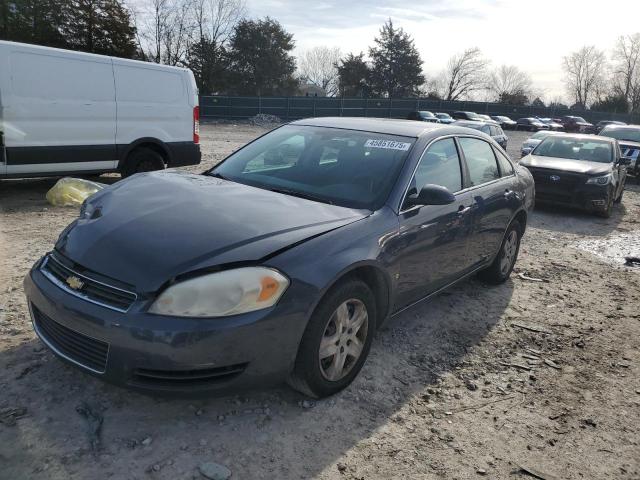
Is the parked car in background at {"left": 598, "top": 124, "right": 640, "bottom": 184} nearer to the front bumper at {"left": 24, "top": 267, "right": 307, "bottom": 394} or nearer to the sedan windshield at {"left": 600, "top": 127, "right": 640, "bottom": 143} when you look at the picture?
the sedan windshield at {"left": 600, "top": 127, "right": 640, "bottom": 143}

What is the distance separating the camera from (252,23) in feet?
162

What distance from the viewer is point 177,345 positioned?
2.32 metres

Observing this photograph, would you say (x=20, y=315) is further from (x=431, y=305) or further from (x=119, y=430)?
(x=431, y=305)

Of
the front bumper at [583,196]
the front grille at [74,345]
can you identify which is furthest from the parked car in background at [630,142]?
the front grille at [74,345]

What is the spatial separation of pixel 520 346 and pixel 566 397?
0.73 meters

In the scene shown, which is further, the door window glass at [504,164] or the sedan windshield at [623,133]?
the sedan windshield at [623,133]

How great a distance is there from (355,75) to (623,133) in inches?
1847


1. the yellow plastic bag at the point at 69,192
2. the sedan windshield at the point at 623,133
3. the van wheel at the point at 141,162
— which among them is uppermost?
the sedan windshield at the point at 623,133

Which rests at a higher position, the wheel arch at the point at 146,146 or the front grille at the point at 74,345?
the wheel arch at the point at 146,146

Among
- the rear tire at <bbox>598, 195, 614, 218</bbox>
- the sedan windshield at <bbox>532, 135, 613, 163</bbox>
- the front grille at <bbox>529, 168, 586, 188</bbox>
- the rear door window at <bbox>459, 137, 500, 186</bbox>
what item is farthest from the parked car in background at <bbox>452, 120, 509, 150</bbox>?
the rear door window at <bbox>459, 137, 500, 186</bbox>

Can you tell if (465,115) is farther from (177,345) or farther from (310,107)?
(177,345)

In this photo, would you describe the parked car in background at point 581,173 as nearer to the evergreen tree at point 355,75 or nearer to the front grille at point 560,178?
the front grille at point 560,178

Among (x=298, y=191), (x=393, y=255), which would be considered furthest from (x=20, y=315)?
(x=393, y=255)

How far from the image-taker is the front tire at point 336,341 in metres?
2.71
